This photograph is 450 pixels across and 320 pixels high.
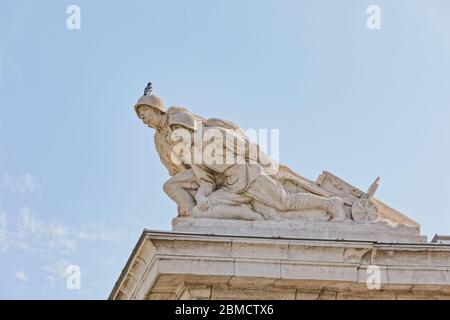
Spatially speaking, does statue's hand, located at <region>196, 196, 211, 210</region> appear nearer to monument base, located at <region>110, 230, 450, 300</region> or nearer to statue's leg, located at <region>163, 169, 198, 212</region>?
statue's leg, located at <region>163, 169, 198, 212</region>

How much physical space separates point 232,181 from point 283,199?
0.75 metres

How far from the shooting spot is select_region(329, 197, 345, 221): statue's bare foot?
1817 centimetres

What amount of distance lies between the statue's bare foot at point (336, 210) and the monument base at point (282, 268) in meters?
0.91

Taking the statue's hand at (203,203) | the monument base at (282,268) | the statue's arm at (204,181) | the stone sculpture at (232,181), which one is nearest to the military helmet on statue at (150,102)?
the stone sculpture at (232,181)

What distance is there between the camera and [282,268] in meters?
17.1

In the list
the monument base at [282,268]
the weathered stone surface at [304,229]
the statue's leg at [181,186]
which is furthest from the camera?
the statue's leg at [181,186]

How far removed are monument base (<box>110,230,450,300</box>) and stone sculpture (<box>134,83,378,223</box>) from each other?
895 mm

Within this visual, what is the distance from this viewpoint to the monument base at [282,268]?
1694 centimetres

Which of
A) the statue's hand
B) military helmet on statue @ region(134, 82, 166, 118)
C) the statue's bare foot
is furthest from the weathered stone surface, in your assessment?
military helmet on statue @ region(134, 82, 166, 118)

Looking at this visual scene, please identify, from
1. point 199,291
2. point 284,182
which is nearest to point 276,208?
point 284,182

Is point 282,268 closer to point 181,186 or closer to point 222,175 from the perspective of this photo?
point 222,175

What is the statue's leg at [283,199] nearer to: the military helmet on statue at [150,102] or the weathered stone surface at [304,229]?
the weathered stone surface at [304,229]

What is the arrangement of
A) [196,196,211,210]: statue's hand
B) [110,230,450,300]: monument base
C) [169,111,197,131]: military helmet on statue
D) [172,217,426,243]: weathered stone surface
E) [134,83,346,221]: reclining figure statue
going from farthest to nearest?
1. [169,111,197,131]: military helmet on statue
2. [134,83,346,221]: reclining figure statue
3. [196,196,211,210]: statue's hand
4. [172,217,426,243]: weathered stone surface
5. [110,230,450,300]: monument base
